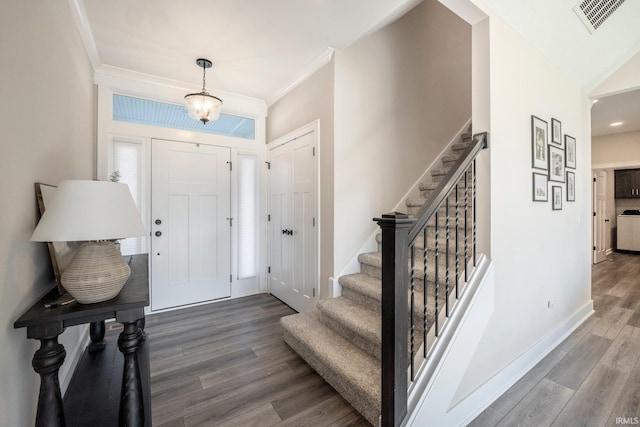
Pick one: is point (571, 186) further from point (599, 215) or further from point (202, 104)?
point (599, 215)

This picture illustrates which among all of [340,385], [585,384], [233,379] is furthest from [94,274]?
[585,384]

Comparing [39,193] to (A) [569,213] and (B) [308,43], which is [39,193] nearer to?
(B) [308,43]

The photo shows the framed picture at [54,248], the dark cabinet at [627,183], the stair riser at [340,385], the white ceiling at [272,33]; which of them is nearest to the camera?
the framed picture at [54,248]

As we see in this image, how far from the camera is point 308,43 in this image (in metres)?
2.53

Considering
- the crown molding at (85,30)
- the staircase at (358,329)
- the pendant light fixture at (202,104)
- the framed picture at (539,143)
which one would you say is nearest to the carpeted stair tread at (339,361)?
the staircase at (358,329)

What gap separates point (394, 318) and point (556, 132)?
98.2 inches

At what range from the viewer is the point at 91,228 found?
3.60ft

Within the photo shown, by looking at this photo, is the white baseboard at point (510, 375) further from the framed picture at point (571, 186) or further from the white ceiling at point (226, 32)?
the white ceiling at point (226, 32)

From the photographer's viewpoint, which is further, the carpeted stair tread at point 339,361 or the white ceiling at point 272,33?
the white ceiling at point 272,33

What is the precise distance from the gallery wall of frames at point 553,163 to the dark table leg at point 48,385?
307 cm

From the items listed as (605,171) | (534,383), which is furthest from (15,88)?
(605,171)

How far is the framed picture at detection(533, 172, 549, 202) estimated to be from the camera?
216 centimetres

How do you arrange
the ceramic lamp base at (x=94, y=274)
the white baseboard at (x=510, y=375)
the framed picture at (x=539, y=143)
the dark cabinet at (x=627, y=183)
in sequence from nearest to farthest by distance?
the ceramic lamp base at (x=94, y=274), the white baseboard at (x=510, y=375), the framed picture at (x=539, y=143), the dark cabinet at (x=627, y=183)

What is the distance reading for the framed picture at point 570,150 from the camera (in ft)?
8.58
